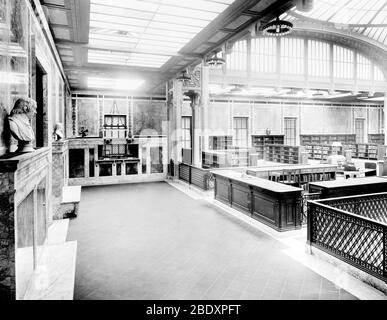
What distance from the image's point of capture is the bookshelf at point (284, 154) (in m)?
13.3

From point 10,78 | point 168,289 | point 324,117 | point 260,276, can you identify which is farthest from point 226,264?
point 324,117

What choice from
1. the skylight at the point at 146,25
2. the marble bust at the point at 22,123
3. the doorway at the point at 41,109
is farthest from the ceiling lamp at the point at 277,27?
the doorway at the point at 41,109

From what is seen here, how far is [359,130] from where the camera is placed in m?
21.3

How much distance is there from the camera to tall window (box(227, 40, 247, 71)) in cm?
1355

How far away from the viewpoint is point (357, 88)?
15.6 m

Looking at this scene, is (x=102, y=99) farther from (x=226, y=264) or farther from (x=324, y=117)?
(x=324, y=117)

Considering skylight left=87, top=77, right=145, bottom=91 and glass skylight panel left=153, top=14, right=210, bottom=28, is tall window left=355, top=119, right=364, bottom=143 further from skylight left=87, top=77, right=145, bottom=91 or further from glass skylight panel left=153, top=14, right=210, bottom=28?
glass skylight panel left=153, top=14, right=210, bottom=28

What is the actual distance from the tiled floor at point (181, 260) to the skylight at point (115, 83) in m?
6.39

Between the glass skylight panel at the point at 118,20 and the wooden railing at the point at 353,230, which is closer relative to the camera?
the wooden railing at the point at 353,230

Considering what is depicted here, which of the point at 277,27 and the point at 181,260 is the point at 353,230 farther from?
the point at 277,27

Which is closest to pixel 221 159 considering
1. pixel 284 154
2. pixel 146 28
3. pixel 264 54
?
pixel 284 154

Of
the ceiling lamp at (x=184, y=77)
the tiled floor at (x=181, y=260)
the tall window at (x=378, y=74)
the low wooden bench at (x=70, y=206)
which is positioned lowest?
the tiled floor at (x=181, y=260)

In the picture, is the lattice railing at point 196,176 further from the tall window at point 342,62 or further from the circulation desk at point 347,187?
the tall window at point 342,62

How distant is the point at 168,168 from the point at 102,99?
16.8ft
